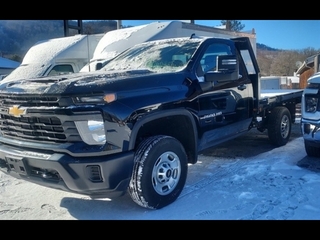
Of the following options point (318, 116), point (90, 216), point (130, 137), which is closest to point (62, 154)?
point (130, 137)

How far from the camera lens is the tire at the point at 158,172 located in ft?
10.9

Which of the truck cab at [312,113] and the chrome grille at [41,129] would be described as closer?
the chrome grille at [41,129]

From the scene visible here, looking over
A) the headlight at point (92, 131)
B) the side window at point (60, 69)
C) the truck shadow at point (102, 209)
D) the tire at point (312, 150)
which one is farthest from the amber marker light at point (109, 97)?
the side window at point (60, 69)

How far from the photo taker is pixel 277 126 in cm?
616

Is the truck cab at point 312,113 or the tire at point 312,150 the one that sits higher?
the truck cab at point 312,113

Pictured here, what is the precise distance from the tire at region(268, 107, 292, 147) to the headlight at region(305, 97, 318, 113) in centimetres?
132

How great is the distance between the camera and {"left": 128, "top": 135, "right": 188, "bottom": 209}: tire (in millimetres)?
3309

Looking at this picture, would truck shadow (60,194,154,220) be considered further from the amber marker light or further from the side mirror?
the side mirror

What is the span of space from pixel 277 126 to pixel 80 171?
→ 175 inches

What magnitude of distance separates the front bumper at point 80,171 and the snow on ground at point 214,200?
536mm

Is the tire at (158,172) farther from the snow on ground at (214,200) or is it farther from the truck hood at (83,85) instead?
the truck hood at (83,85)

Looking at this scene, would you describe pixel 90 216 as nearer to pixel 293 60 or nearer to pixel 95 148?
pixel 95 148

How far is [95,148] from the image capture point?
2.99 meters
